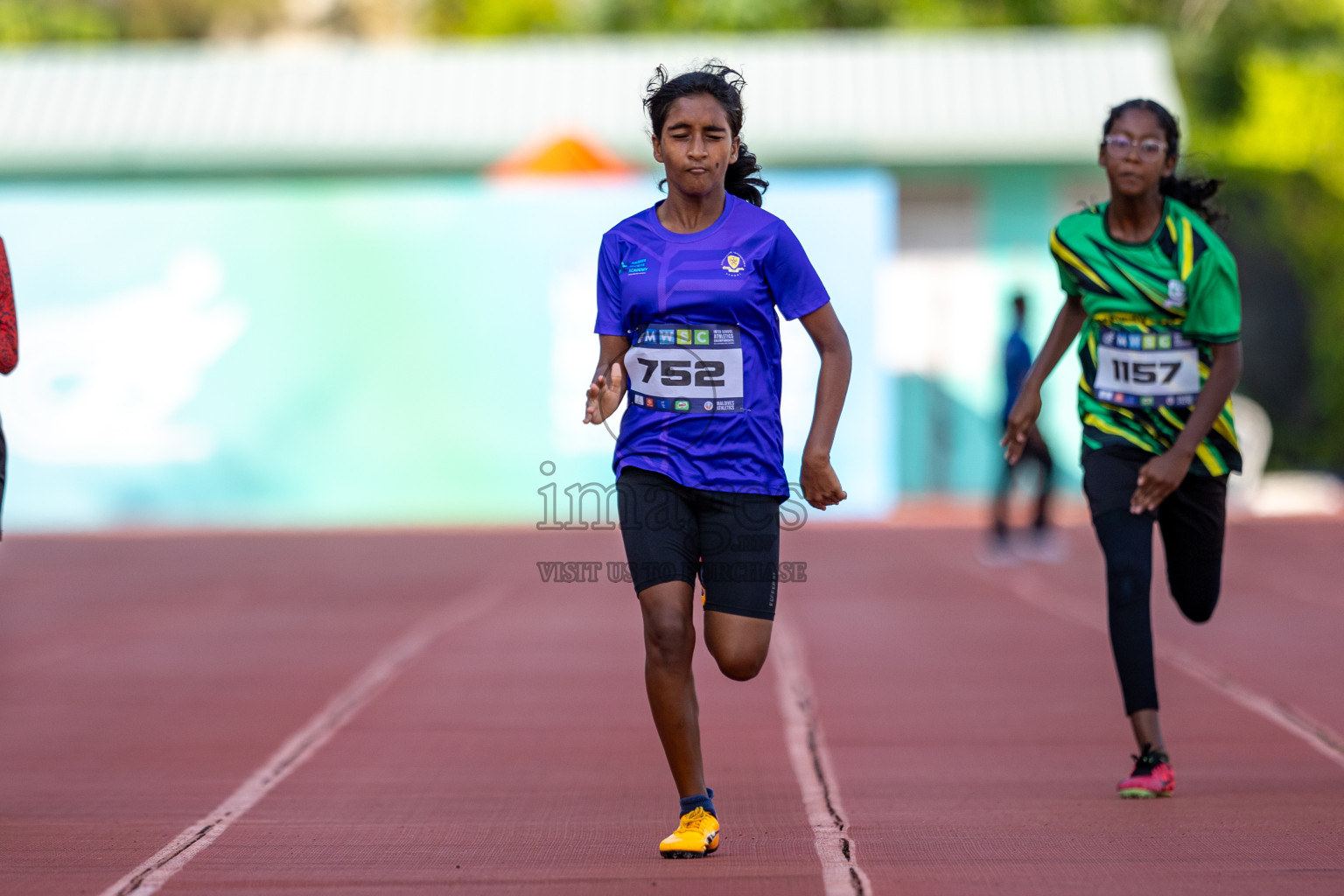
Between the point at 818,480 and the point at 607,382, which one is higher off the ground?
the point at 607,382

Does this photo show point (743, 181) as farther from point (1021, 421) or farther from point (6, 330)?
point (6, 330)

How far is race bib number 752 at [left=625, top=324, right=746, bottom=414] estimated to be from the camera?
16.4ft

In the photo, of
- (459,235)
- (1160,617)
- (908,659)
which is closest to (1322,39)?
(459,235)

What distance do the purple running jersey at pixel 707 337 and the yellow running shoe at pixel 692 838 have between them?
934 mm

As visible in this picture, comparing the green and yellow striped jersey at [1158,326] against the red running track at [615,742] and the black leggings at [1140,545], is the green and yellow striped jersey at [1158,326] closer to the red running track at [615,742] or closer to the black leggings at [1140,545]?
the black leggings at [1140,545]

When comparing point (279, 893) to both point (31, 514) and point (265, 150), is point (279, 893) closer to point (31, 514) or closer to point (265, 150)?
point (31, 514)

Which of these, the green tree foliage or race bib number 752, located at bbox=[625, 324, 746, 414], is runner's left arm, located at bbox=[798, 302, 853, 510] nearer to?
race bib number 752, located at bbox=[625, 324, 746, 414]

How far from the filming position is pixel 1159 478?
5.78 meters

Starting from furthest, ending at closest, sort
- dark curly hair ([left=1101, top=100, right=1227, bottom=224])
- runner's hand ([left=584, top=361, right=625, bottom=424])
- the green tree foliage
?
the green tree foliage → dark curly hair ([left=1101, top=100, right=1227, bottom=224]) → runner's hand ([left=584, top=361, right=625, bottom=424])

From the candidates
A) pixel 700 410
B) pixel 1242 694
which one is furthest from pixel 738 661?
pixel 1242 694

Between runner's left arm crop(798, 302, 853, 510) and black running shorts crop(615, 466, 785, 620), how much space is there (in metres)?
0.18

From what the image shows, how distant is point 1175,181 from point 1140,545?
134 centimetres

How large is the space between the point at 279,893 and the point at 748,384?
1876 millimetres

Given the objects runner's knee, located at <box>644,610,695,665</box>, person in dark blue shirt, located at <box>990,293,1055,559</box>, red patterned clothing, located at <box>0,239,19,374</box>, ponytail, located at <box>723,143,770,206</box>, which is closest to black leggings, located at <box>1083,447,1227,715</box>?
ponytail, located at <box>723,143,770,206</box>
